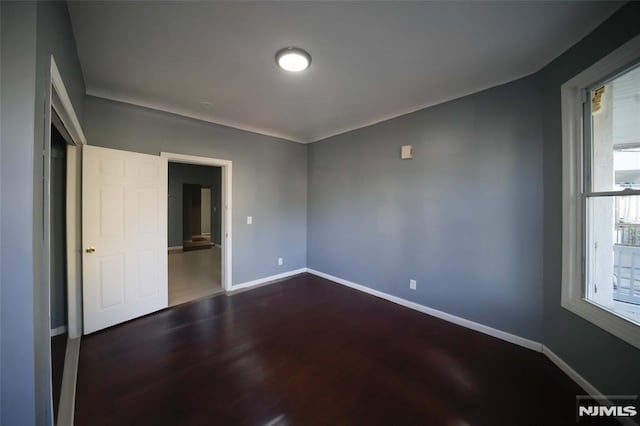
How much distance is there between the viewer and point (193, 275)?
4.61 metres

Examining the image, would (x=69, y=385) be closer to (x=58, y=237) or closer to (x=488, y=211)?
(x=58, y=237)

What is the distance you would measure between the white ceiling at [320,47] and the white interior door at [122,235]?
848 millimetres

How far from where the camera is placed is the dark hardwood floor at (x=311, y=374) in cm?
157

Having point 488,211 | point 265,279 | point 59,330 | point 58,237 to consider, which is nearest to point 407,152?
point 488,211

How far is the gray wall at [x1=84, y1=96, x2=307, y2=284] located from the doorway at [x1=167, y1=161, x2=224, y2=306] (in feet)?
3.36

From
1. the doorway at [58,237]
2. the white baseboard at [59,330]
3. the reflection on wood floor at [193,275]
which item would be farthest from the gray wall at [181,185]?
the white baseboard at [59,330]

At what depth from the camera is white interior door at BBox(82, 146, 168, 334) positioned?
250 centimetres

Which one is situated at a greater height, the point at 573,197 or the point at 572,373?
the point at 573,197

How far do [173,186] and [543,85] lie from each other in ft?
28.0

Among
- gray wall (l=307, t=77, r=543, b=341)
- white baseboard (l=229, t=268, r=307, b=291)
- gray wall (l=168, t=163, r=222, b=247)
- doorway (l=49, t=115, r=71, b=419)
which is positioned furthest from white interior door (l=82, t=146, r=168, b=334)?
gray wall (l=168, t=163, r=222, b=247)

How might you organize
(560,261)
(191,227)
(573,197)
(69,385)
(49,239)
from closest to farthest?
(49,239) < (69,385) < (573,197) < (560,261) < (191,227)

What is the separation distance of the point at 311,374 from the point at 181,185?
754 cm

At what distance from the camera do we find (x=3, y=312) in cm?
82

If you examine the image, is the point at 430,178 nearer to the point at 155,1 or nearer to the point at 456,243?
the point at 456,243
